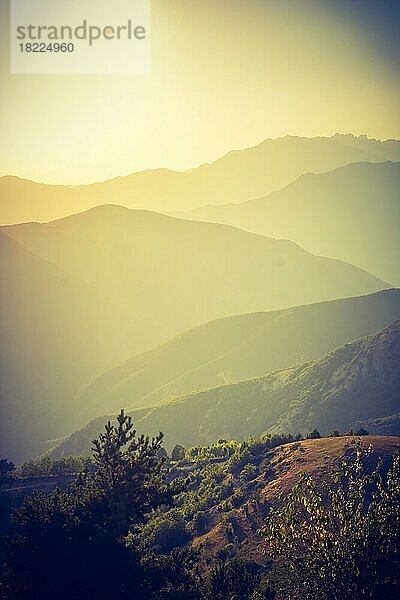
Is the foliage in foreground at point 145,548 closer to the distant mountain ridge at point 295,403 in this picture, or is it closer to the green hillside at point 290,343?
the distant mountain ridge at point 295,403

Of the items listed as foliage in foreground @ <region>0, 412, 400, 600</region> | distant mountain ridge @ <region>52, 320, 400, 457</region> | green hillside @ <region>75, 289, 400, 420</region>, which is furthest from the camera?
green hillside @ <region>75, 289, 400, 420</region>

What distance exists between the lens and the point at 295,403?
412 feet

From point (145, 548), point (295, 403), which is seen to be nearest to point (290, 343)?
point (295, 403)

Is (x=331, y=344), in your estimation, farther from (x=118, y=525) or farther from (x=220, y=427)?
(x=118, y=525)

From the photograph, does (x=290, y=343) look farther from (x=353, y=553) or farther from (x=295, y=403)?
(x=353, y=553)

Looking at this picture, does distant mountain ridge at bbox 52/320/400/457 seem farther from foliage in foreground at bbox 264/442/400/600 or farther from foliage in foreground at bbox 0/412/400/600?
foliage in foreground at bbox 264/442/400/600

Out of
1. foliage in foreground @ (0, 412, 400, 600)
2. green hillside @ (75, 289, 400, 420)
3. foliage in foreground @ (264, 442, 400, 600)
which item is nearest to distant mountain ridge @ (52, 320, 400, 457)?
green hillside @ (75, 289, 400, 420)

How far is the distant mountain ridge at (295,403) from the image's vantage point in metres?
118

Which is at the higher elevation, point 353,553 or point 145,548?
point 353,553

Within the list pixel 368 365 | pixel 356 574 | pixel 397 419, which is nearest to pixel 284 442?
pixel 356 574

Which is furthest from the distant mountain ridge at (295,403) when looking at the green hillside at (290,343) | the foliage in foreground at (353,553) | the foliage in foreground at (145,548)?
the foliage in foreground at (353,553)

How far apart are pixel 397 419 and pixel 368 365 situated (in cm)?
2017

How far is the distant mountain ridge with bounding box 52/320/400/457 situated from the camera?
→ 385 ft

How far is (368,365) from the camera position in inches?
4884
